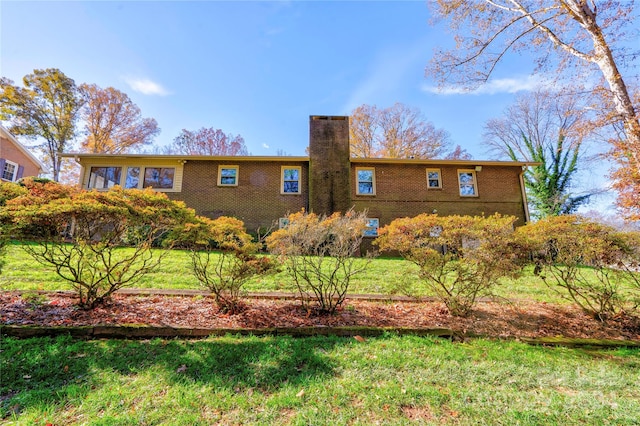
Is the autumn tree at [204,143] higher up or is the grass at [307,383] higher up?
the autumn tree at [204,143]

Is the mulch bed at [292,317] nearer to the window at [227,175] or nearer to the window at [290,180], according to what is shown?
the window at [290,180]

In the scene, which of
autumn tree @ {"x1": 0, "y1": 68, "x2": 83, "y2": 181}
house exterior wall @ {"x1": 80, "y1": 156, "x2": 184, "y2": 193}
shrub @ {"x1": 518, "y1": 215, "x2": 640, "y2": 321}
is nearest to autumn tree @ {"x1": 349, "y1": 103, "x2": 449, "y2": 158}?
house exterior wall @ {"x1": 80, "y1": 156, "x2": 184, "y2": 193}

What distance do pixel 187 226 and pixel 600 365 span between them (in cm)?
580

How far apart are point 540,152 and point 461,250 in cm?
2026

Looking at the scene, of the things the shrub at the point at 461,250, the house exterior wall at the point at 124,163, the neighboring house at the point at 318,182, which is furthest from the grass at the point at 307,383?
the house exterior wall at the point at 124,163

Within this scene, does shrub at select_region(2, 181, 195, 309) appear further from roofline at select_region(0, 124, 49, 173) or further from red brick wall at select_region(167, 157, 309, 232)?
roofline at select_region(0, 124, 49, 173)

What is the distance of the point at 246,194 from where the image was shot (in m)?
13.1

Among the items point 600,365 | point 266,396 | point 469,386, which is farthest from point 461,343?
point 266,396

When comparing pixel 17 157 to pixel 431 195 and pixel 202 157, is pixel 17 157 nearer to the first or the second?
pixel 202 157

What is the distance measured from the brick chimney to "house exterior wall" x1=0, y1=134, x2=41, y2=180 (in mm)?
20139

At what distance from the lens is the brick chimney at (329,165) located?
12.7m

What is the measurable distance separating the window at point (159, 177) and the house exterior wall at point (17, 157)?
38.3 ft

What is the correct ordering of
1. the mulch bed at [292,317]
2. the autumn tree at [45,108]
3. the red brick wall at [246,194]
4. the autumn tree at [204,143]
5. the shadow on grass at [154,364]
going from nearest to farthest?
the shadow on grass at [154,364], the mulch bed at [292,317], the red brick wall at [246,194], the autumn tree at [45,108], the autumn tree at [204,143]

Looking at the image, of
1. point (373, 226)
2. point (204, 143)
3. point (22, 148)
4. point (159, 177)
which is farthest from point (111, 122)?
point (373, 226)
